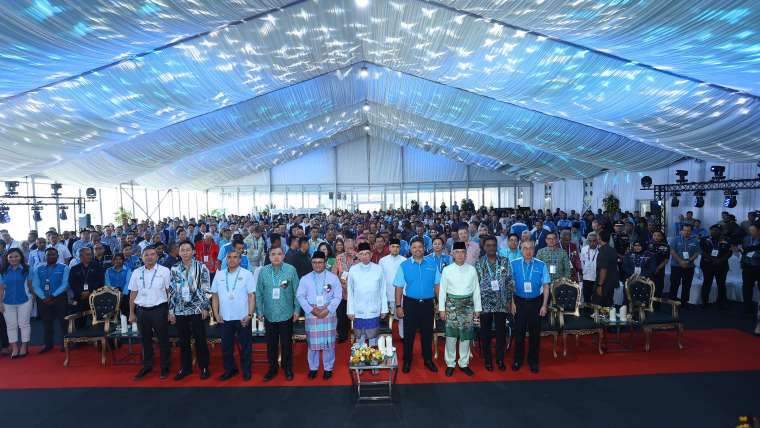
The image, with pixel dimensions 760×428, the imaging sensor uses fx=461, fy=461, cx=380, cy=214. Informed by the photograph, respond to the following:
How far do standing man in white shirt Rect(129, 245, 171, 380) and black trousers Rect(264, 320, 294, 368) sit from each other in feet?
3.79

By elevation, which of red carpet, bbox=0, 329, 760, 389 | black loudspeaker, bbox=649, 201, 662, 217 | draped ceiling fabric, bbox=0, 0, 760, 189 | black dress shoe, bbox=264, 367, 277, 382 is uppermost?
draped ceiling fabric, bbox=0, 0, 760, 189

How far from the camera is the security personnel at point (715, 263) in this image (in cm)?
782

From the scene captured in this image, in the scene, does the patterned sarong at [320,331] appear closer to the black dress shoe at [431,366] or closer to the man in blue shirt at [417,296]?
the man in blue shirt at [417,296]

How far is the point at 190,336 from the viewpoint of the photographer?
16.7 feet

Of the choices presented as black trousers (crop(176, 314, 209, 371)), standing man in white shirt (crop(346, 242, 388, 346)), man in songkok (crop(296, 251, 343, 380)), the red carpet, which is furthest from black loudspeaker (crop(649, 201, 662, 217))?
black trousers (crop(176, 314, 209, 371))

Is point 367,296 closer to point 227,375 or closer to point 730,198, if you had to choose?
point 227,375

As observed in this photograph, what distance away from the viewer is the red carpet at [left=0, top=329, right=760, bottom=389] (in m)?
4.97

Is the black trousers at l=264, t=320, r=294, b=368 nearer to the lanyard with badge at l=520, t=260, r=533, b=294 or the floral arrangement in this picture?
the floral arrangement

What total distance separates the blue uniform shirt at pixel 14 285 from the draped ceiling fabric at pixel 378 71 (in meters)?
2.60

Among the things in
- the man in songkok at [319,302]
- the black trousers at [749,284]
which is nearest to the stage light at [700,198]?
the black trousers at [749,284]

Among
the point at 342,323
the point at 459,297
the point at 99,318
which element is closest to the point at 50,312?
the point at 99,318

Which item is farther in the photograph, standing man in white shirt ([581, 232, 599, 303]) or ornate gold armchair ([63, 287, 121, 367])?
standing man in white shirt ([581, 232, 599, 303])

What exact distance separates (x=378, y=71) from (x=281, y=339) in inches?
406

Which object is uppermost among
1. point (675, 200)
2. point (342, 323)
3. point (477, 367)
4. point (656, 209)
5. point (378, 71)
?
point (378, 71)
